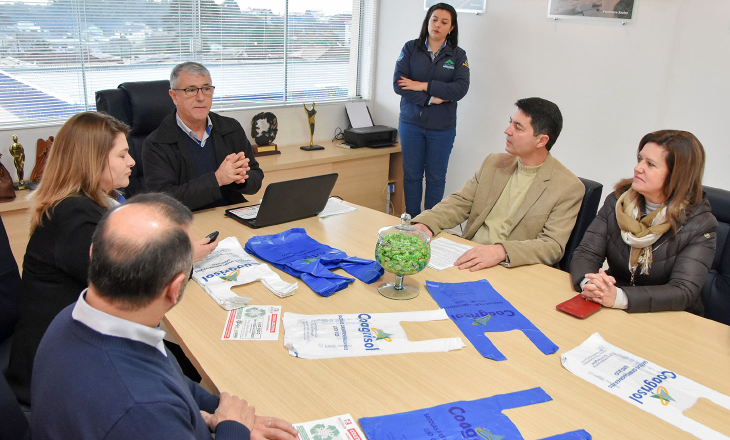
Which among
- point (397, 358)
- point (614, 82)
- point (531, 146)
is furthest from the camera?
point (614, 82)

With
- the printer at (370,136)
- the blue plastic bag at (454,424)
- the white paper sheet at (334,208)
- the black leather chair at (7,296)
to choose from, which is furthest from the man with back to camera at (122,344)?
the printer at (370,136)

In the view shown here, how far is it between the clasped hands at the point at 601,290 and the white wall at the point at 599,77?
1.92 m

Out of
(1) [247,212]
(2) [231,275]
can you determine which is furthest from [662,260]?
(1) [247,212]

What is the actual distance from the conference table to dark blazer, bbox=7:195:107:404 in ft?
1.11

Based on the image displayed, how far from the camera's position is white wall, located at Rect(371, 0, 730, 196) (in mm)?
3176

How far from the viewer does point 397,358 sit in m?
1.50

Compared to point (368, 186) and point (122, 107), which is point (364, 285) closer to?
point (122, 107)

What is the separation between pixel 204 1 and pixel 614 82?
2.81 m

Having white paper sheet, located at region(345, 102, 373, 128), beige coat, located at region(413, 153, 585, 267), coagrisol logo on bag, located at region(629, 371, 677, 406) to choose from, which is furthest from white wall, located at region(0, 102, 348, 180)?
coagrisol logo on bag, located at region(629, 371, 677, 406)

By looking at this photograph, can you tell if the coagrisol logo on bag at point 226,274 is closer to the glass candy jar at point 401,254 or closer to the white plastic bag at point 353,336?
the white plastic bag at point 353,336

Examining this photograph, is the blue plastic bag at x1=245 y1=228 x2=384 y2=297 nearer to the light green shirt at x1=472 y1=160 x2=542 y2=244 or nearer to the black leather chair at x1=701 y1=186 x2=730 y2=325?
the light green shirt at x1=472 y1=160 x2=542 y2=244

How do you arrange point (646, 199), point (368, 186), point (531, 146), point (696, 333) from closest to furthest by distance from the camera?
point (696, 333)
point (646, 199)
point (531, 146)
point (368, 186)

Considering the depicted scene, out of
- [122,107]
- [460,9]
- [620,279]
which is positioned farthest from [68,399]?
[460,9]

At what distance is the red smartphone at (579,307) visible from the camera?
175 cm
